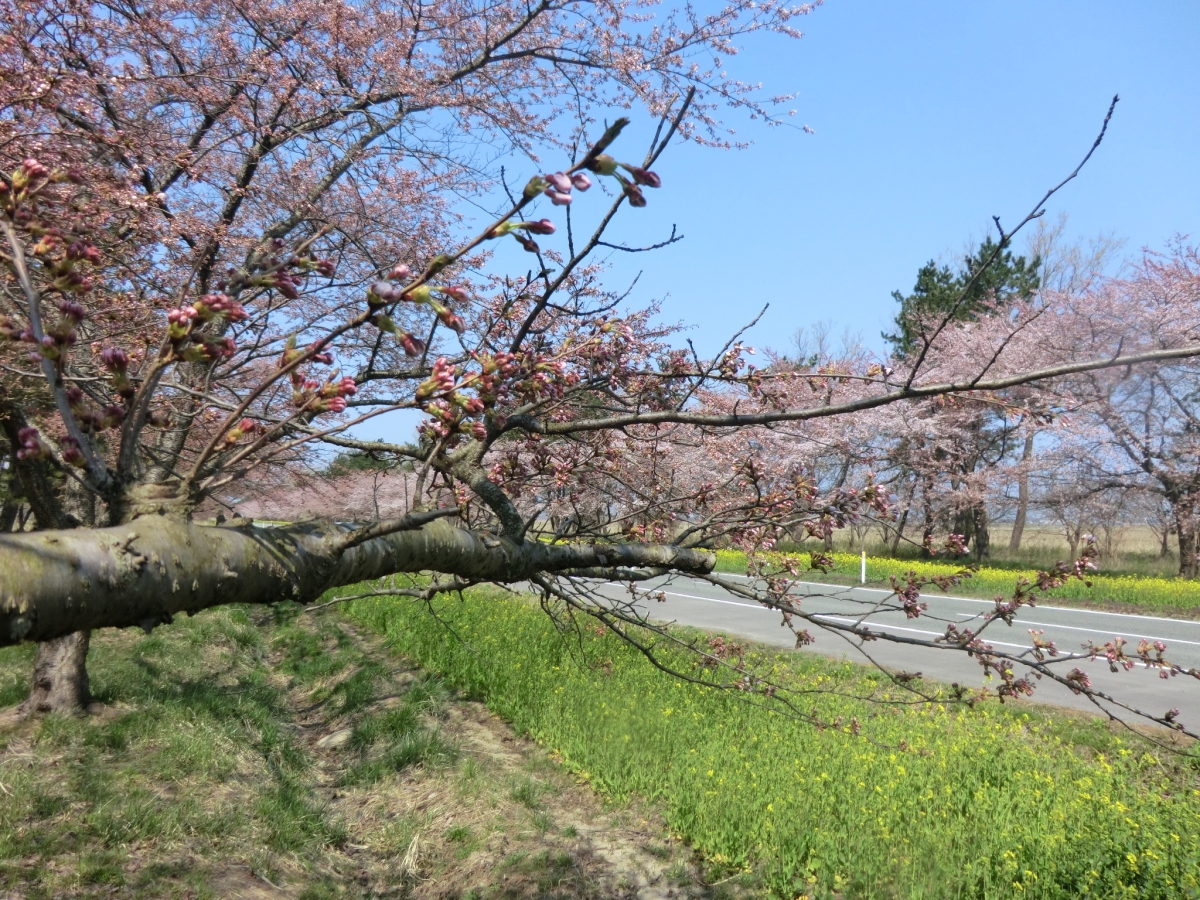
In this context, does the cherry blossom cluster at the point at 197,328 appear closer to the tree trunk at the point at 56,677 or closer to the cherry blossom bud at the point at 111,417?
the cherry blossom bud at the point at 111,417

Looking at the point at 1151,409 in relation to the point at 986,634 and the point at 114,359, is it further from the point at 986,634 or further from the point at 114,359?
the point at 114,359

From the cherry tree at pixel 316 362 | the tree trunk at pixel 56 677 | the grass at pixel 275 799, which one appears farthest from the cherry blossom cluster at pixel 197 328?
the tree trunk at pixel 56 677

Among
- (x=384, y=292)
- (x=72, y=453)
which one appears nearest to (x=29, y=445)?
(x=72, y=453)

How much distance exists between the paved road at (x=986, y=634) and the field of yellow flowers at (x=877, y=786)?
3.09ft

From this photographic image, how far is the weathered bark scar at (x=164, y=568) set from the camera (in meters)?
0.95

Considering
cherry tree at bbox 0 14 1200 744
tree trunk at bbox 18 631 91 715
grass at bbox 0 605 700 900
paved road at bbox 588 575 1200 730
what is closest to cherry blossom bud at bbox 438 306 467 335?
cherry tree at bbox 0 14 1200 744

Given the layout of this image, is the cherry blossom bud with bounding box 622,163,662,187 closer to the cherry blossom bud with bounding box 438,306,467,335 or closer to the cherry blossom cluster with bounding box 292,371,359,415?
the cherry blossom bud with bounding box 438,306,467,335

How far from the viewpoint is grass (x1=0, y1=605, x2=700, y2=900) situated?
4.08 metres

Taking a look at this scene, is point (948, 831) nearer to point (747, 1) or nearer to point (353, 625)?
point (747, 1)

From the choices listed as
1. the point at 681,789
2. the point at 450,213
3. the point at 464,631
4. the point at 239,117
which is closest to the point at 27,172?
the point at 239,117

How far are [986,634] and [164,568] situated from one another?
11281 mm

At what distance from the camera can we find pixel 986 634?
10.3 meters

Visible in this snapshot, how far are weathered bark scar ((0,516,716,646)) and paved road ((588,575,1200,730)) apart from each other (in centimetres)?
474

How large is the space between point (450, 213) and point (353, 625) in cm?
741
